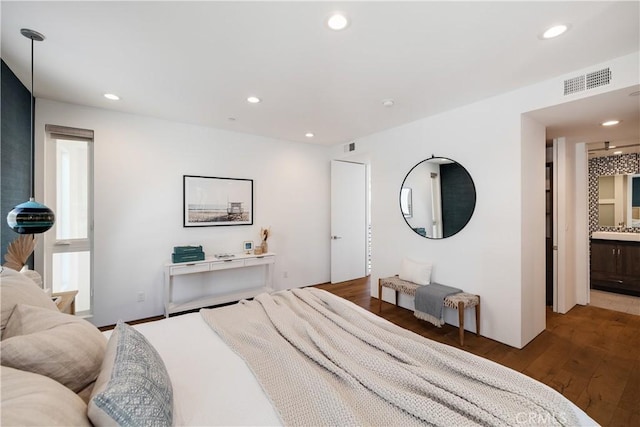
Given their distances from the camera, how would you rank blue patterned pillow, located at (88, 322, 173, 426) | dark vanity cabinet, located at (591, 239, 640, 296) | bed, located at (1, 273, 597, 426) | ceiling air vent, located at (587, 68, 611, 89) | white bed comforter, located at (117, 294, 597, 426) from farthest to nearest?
1. dark vanity cabinet, located at (591, 239, 640, 296)
2. ceiling air vent, located at (587, 68, 611, 89)
3. white bed comforter, located at (117, 294, 597, 426)
4. bed, located at (1, 273, 597, 426)
5. blue patterned pillow, located at (88, 322, 173, 426)

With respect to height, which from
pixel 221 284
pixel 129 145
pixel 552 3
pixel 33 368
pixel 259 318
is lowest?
pixel 221 284

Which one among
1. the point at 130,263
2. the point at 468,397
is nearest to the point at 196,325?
the point at 468,397

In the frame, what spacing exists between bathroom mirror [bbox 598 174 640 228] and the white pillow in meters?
4.17

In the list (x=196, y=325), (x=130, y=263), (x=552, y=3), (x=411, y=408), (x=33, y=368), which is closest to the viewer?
(x=33, y=368)

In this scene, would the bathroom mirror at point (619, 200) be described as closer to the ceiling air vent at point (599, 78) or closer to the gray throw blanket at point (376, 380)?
the ceiling air vent at point (599, 78)

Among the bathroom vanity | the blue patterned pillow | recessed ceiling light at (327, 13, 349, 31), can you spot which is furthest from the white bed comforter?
the bathroom vanity

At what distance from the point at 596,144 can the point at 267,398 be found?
556 centimetres

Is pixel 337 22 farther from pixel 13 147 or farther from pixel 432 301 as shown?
pixel 13 147

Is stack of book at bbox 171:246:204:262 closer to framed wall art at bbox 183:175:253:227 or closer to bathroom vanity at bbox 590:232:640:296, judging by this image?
framed wall art at bbox 183:175:253:227

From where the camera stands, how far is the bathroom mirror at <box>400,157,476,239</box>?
10.2 feet

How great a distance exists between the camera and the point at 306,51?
201 cm

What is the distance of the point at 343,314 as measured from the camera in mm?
1956

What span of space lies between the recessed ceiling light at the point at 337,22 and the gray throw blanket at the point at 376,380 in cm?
196

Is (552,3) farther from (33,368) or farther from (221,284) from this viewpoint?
(221,284)
